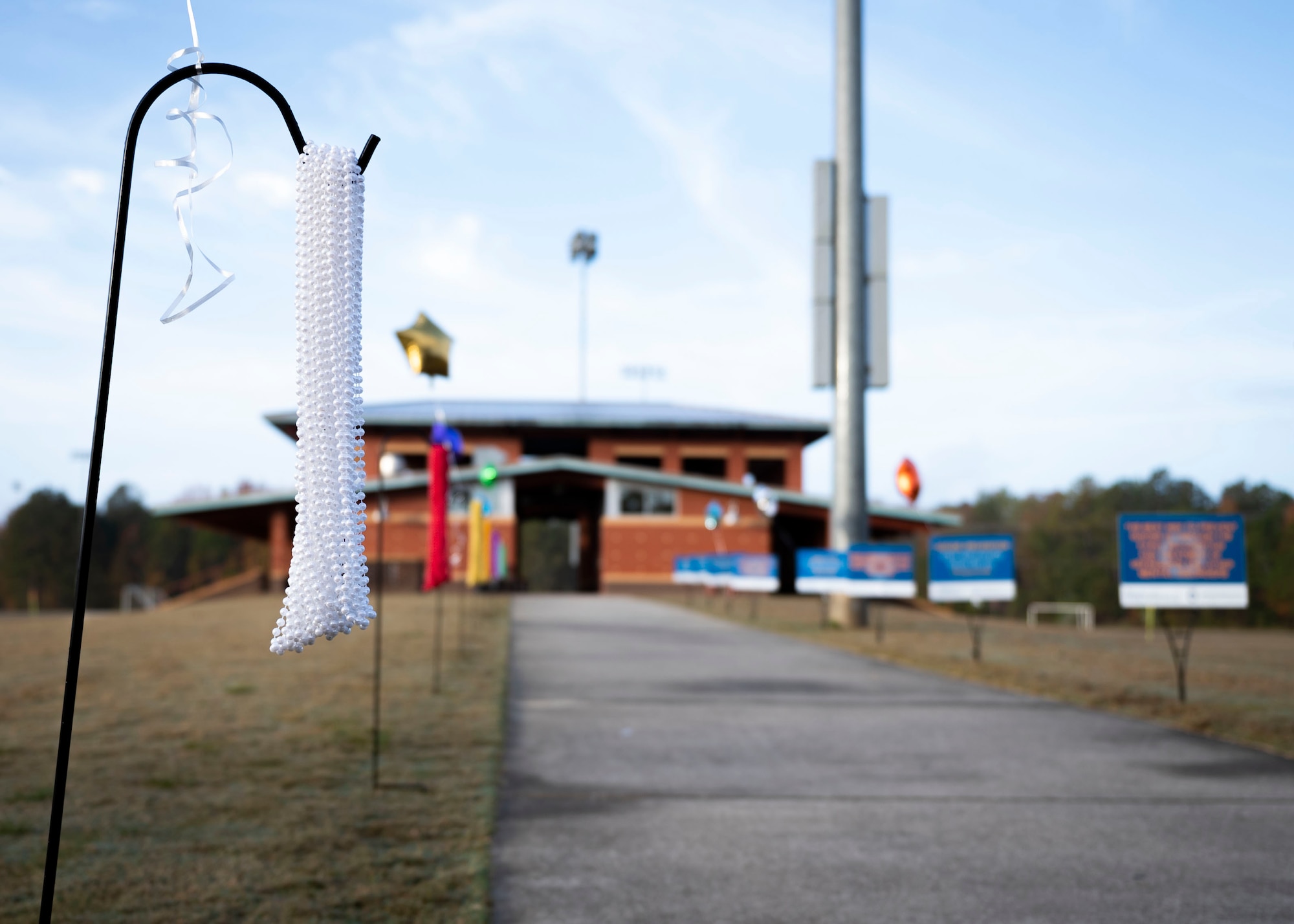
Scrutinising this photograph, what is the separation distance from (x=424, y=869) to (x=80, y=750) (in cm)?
455

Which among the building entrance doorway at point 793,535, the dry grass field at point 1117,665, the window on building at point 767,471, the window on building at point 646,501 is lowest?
the dry grass field at point 1117,665

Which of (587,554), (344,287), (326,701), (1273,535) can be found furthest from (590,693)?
(587,554)

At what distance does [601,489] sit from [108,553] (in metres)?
48.1

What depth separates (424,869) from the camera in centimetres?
547

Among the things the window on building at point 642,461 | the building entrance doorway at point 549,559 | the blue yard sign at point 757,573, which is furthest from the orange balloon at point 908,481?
the building entrance doorway at point 549,559

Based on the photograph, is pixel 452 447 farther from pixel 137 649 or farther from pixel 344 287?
pixel 137 649

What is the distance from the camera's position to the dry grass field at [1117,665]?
1098 centimetres

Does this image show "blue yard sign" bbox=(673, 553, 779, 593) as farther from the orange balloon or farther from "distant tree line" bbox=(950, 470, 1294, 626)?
"distant tree line" bbox=(950, 470, 1294, 626)

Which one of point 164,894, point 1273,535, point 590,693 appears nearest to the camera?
point 164,894

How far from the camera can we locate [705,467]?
200 ft

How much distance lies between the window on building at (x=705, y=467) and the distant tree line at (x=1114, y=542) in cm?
1549

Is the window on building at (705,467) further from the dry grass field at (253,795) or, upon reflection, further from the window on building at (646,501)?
the dry grass field at (253,795)

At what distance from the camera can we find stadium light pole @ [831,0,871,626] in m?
25.7

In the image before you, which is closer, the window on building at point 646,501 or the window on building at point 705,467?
the window on building at point 646,501
